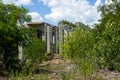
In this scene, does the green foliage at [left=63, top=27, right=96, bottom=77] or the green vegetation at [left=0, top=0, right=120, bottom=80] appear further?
the green foliage at [left=63, top=27, right=96, bottom=77]

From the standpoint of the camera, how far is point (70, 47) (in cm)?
1521

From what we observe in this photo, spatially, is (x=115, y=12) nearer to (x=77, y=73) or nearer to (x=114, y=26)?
(x=114, y=26)

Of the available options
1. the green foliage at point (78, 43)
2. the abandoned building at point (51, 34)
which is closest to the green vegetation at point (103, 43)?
the green foliage at point (78, 43)

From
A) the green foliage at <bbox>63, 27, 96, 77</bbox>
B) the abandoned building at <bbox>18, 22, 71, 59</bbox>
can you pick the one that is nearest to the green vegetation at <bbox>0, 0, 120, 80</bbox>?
the green foliage at <bbox>63, 27, 96, 77</bbox>

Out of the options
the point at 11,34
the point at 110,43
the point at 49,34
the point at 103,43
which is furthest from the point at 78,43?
the point at 49,34

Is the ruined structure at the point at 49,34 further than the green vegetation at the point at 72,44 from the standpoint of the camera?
Yes

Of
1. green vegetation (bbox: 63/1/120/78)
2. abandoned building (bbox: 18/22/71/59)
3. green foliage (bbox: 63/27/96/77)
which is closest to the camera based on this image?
green vegetation (bbox: 63/1/120/78)

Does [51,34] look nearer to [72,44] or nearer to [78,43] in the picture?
[72,44]

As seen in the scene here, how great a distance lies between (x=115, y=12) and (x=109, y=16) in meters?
0.29

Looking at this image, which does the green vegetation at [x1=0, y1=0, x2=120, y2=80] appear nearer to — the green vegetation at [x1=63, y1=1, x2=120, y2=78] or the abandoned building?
the green vegetation at [x1=63, y1=1, x2=120, y2=78]

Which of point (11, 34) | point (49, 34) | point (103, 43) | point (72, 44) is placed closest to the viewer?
point (11, 34)

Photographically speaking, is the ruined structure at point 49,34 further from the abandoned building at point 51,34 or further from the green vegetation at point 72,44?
the green vegetation at point 72,44

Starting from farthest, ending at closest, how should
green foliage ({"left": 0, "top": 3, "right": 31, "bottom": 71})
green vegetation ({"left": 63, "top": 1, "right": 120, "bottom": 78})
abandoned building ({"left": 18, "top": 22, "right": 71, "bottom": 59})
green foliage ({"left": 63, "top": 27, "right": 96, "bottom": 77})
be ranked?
abandoned building ({"left": 18, "top": 22, "right": 71, "bottom": 59}) < green foliage ({"left": 63, "top": 27, "right": 96, "bottom": 77}) < green vegetation ({"left": 63, "top": 1, "right": 120, "bottom": 78}) < green foliage ({"left": 0, "top": 3, "right": 31, "bottom": 71})

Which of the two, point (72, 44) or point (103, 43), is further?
point (72, 44)
